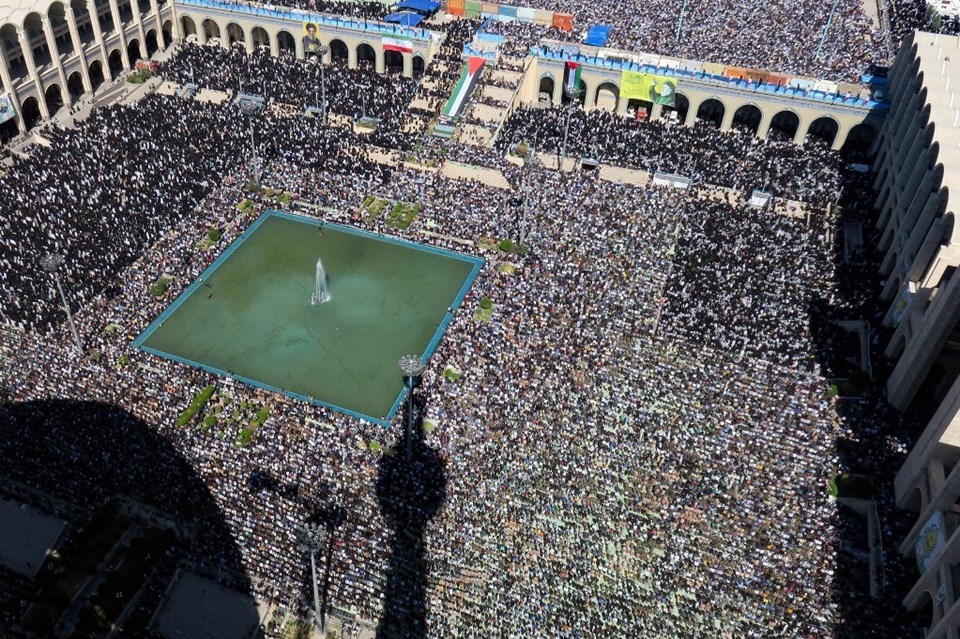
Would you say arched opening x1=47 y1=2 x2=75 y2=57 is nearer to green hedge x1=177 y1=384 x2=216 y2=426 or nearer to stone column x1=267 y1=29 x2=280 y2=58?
stone column x1=267 y1=29 x2=280 y2=58

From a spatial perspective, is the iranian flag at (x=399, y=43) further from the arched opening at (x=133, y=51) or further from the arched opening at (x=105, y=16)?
the arched opening at (x=105, y=16)

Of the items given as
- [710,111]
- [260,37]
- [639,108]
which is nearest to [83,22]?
[260,37]

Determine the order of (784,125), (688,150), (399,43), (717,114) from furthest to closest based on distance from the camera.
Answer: (399,43), (717,114), (784,125), (688,150)

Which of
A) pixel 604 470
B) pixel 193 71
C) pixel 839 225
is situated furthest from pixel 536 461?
pixel 193 71

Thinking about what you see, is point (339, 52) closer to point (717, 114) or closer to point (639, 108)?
point (639, 108)

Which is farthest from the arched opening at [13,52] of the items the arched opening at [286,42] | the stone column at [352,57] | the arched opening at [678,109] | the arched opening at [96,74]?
the arched opening at [678,109]
